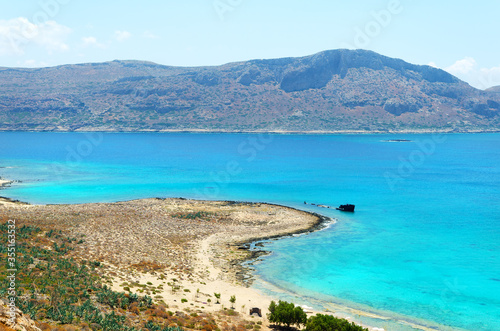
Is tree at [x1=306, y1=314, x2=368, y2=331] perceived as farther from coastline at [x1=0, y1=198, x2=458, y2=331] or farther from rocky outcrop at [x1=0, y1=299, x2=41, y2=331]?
rocky outcrop at [x1=0, y1=299, x2=41, y2=331]

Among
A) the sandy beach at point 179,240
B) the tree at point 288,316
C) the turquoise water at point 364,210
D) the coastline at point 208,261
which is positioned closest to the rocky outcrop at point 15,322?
the sandy beach at point 179,240

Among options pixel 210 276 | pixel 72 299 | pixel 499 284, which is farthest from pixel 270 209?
pixel 72 299

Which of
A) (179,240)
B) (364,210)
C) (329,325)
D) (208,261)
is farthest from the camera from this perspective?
(364,210)

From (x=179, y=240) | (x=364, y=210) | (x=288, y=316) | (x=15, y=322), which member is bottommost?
(x=179, y=240)

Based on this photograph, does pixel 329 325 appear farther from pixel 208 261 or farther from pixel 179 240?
pixel 179 240

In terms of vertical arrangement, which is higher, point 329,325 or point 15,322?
point 15,322

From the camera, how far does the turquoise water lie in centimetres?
3391

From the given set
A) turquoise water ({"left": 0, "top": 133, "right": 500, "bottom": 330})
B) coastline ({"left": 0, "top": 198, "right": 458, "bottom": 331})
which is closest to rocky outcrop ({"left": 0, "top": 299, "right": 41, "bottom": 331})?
coastline ({"left": 0, "top": 198, "right": 458, "bottom": 331})

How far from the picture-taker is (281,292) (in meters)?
33.3

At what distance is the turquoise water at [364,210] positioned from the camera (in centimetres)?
3391

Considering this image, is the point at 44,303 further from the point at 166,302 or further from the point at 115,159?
the point at 115,159

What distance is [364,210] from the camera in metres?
66.4

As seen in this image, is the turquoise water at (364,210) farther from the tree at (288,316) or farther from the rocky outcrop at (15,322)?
the rocky outcrop at (15,322)

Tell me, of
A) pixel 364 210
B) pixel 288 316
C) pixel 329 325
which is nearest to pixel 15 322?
pixel 329 325
